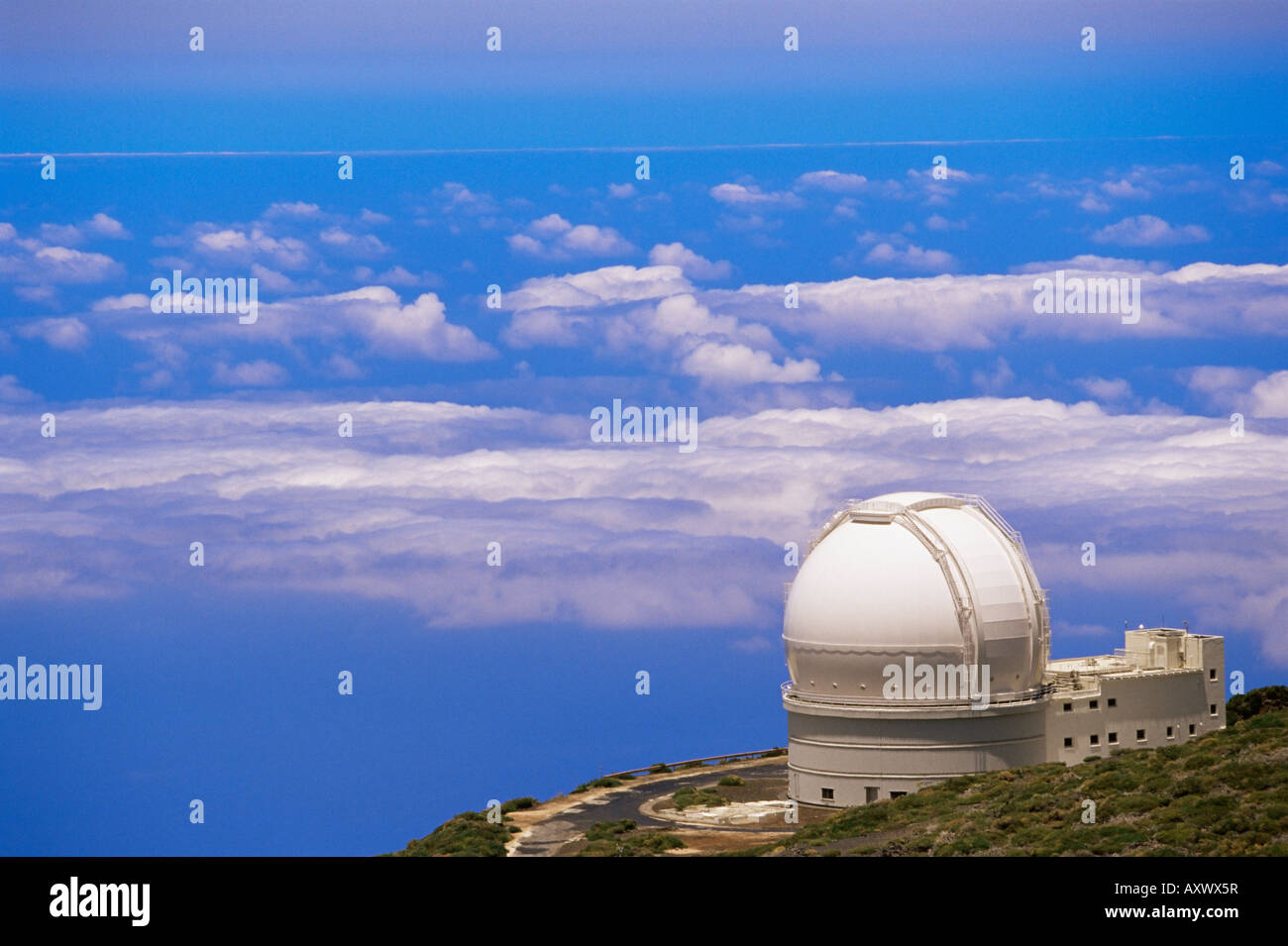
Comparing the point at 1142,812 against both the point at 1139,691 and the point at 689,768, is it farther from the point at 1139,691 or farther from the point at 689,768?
the point at 689,768

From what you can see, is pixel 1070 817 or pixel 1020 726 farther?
pixel 1020 726

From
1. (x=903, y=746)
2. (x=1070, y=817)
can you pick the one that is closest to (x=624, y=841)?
(x=903, y=746)

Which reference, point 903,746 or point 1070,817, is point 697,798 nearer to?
point 903,746
